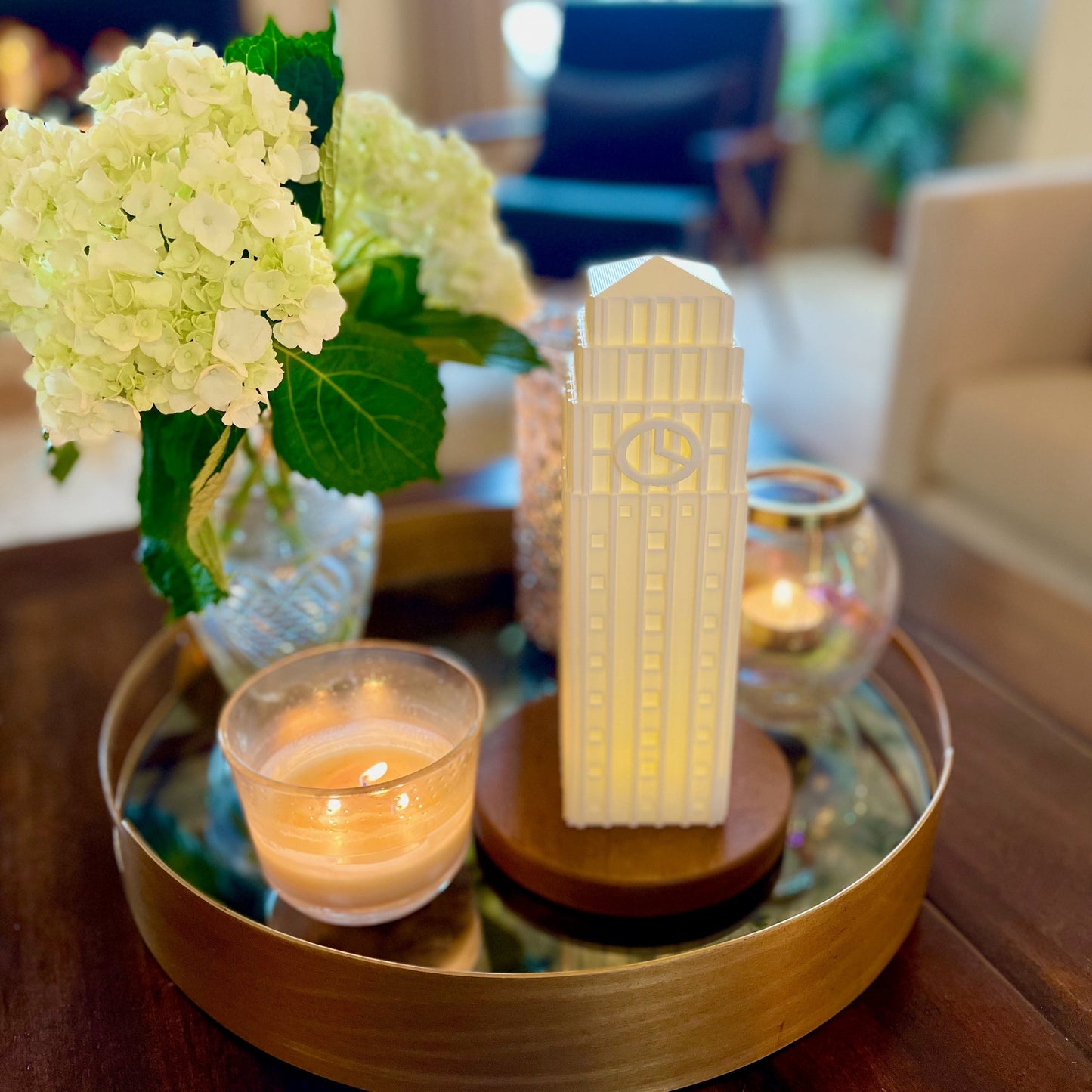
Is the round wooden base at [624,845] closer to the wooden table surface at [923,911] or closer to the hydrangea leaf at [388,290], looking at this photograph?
the wooden table surface at [923,911]

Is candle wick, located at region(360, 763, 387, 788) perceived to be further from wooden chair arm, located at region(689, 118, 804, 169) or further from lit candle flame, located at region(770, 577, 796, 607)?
wooden chair arm, located at region(689, 118, 804, 169)

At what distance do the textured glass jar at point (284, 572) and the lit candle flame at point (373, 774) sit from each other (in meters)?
0.22

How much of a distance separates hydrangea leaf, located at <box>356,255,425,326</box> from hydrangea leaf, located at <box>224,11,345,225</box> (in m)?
0.09

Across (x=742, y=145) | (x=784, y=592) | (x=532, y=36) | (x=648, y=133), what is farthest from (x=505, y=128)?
(x=784, y=592)

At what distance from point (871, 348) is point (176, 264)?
2.90 m

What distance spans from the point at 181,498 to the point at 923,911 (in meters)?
0.47

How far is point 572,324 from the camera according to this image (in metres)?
0.79

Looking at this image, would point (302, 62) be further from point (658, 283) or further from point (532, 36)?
point (532, 36)

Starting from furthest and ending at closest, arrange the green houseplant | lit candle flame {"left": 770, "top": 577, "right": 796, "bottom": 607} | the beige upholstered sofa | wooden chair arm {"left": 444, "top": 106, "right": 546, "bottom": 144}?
1. the green houseplant
2. wooden chair arm {"left": 444, "top": 106, "right": 546, "bottom": 144}
3. the beige upholstered sofa
4. lit candle flame {"left": 770, "top": 577, "right": 796, "bottom": 607}

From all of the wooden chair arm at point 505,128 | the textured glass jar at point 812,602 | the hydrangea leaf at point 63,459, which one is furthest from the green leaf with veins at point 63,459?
the wooden chair arm at point 505,128

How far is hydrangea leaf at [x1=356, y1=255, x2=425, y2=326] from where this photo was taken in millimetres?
600

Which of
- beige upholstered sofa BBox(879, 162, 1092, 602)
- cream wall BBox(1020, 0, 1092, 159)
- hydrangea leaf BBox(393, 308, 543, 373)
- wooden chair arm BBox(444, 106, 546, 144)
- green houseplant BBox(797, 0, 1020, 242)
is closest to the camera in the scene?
hydrangea leaf BBox(393, 308, 543, 373)

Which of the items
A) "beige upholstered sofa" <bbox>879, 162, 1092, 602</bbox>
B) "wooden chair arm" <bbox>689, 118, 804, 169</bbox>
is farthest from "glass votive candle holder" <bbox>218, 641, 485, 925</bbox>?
"wooden chair arm" <bbox>689, 118, 804, 169</bbox>

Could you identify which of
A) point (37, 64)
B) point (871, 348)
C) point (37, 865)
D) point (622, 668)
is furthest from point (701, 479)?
point (37, 64)
